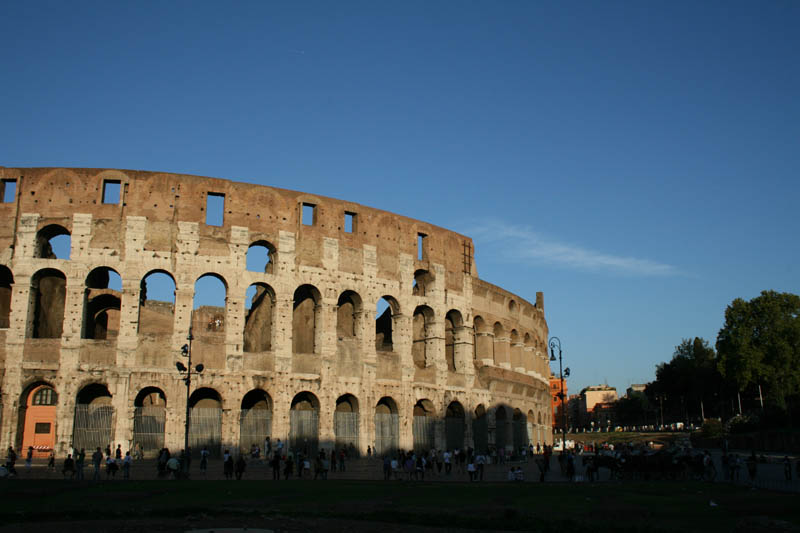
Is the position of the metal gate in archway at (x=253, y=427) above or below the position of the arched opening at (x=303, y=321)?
below

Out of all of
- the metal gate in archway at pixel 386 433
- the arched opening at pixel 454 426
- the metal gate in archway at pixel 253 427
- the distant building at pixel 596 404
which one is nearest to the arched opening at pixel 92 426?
the metal gate in archway at pixel 253 427

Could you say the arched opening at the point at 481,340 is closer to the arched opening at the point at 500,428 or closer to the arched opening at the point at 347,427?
→ the arched opening at the point at 500,428

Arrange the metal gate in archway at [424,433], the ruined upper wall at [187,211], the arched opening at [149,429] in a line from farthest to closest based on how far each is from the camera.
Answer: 1. the metal gate in archway at [424,433]
2. the ruined upper wall at [187,211]
3. the arched opening at [149,429]

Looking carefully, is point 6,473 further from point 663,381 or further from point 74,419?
point 663,381

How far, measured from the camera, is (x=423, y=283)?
38.9 m

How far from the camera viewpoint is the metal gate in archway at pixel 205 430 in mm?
29562

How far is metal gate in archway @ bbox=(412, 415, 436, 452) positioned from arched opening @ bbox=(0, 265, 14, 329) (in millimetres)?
19605

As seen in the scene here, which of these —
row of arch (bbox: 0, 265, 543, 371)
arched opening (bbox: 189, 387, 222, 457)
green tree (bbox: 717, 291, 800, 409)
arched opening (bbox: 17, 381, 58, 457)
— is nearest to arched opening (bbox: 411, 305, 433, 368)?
row of arch (bbox: 0, 265, 543, 371)

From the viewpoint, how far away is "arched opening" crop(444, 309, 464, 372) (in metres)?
40.1

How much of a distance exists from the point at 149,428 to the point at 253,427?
14.2 feet

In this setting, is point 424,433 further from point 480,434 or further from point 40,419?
point 40,419

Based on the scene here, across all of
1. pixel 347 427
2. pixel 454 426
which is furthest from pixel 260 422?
pixel 454 426

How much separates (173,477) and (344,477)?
6083 mm

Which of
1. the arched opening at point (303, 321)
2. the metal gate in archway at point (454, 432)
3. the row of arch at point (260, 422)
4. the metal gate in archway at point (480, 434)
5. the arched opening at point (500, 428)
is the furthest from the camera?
the arched opening at point (500, 428)
